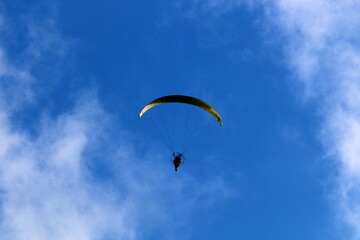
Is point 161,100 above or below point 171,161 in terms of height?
above

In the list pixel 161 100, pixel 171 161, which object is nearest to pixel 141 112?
pixel 161 100

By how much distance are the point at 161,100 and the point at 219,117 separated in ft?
21.6

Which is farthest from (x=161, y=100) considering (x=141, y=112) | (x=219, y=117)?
(x=219, y=117)

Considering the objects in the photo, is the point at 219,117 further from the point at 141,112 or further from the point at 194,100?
the point at 141,112

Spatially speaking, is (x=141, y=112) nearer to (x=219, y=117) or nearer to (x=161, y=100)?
(x=161, y=100)

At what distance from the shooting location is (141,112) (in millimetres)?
60469

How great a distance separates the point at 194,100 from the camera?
197 ft

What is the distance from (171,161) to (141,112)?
623cm

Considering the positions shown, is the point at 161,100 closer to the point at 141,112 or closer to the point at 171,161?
the point at 141,112

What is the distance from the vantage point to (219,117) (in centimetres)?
6141

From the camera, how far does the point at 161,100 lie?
6066 cm

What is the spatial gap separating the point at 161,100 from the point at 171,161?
6694 millimetres

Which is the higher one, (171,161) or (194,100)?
(194,100)
